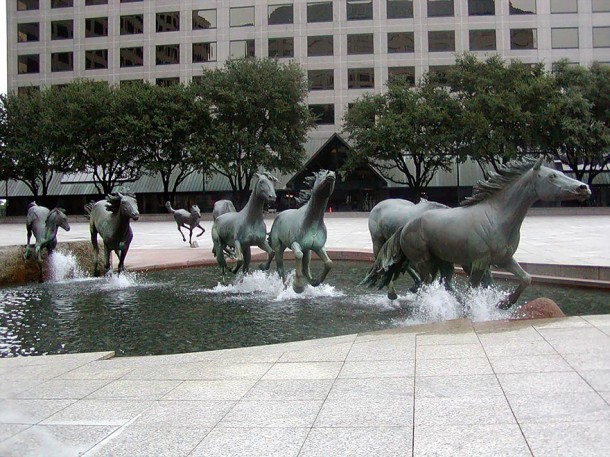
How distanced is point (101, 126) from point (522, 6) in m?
41.7

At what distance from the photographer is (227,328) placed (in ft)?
28.5

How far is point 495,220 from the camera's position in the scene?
8117mm

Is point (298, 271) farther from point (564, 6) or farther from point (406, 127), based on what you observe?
point (564, 6)

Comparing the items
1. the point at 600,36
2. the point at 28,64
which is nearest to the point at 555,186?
the point at 600,36

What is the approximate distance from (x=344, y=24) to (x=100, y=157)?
90.1ft

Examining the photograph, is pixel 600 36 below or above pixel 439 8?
below

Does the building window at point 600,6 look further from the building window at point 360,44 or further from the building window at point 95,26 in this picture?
the building window at point 95,26

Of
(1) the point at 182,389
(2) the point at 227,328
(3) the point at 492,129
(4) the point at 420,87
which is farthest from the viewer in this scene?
(4) the point at 420,87

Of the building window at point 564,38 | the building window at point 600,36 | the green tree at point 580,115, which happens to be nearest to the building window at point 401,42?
the building window at point 564,38

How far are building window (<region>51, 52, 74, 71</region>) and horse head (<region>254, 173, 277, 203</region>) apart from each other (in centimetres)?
5828

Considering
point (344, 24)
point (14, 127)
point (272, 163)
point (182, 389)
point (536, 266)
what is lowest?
point (182, 389)

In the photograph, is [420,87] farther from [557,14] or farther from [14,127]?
[14,127]

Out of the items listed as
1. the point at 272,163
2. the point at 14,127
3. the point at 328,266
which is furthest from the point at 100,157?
the point at 328,266

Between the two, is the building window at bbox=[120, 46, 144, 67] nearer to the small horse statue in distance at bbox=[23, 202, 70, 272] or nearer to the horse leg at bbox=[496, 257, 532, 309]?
the small horse statue in distance at bbox=[23, 202, 70, 272]
